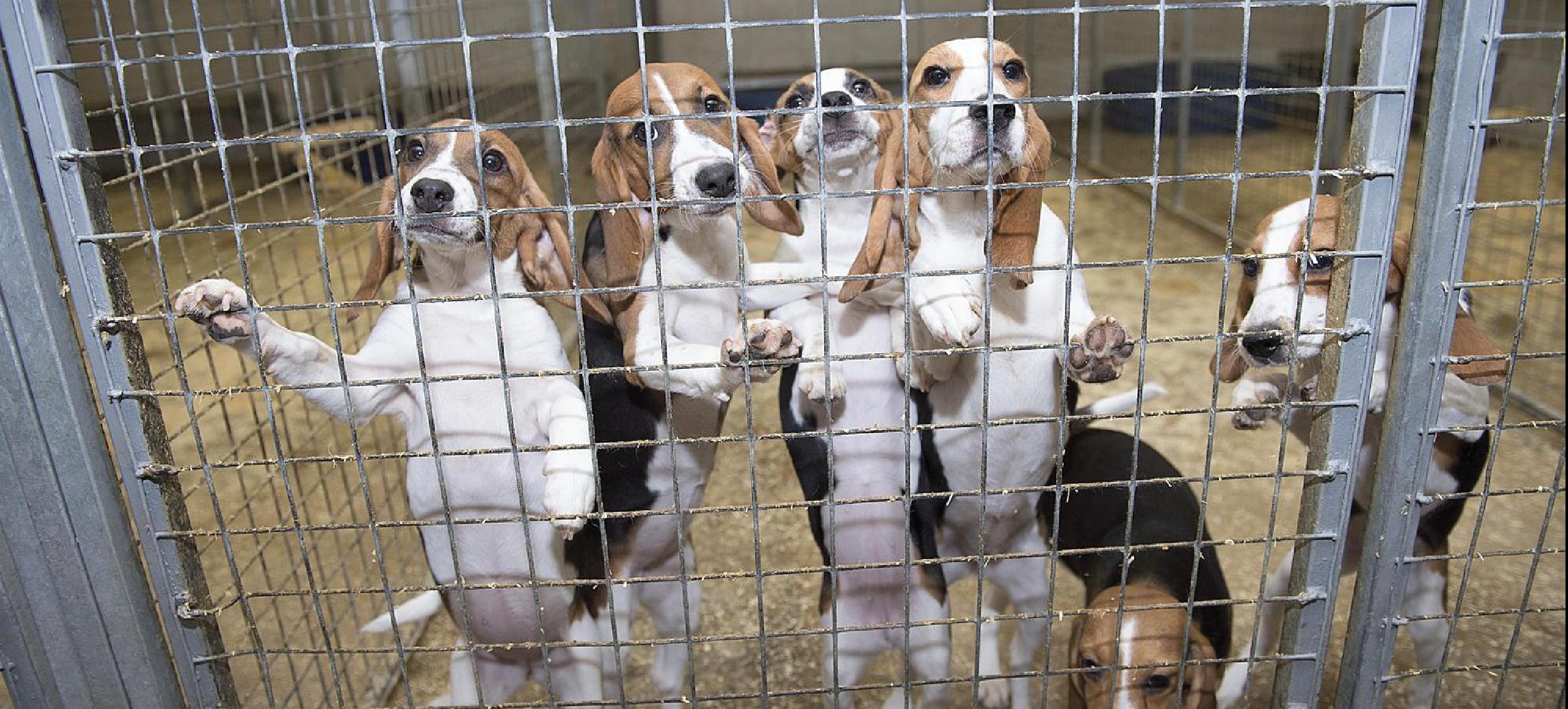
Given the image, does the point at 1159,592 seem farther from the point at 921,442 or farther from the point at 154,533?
the point at 154,533

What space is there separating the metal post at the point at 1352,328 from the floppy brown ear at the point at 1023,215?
0.46 m

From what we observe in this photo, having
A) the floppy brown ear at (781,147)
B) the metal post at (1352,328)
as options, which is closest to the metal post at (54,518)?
the floppy brown ear at (781,147)

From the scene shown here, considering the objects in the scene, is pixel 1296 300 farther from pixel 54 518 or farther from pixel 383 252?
pixel 54 518

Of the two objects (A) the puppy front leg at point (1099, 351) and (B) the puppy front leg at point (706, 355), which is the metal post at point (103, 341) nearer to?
(B) the puppy front leg at point (706, 355)

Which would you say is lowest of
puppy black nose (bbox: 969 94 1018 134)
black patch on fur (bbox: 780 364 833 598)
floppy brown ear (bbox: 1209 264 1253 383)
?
black patch on fur (bbox: 780 364 833 598)

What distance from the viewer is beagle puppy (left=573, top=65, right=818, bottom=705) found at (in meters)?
1.71

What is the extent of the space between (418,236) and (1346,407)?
1.49 m

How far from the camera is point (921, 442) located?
231cm

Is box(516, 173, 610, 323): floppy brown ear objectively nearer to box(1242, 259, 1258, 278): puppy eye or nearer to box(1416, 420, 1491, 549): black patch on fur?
box(1242, 259, 1258, 278): puppy eye

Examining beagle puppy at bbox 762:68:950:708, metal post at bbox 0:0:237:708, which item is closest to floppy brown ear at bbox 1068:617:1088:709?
beagle puppy at bbox 762:68:950:708

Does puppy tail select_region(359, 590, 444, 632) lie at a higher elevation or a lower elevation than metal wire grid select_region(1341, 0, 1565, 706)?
lower

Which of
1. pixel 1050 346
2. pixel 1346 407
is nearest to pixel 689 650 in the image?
pixel 1050 346

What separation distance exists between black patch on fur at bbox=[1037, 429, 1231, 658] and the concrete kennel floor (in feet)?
0.59

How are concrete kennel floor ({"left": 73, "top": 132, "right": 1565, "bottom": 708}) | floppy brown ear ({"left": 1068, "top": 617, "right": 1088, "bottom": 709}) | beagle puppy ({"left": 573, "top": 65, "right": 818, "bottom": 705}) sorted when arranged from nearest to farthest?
beagle puppy ({"left": 573, "top": 65, "right": 818, "bottom": 705}), floppy brown ear ({"left": 1068, "top": 617, "right": 1088, "bottom": 709}), concrete kennel floor ({"left": 73, "top": 132, "right": 1565, "bottom": 708})
